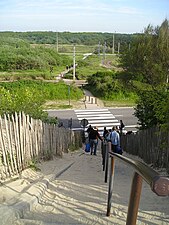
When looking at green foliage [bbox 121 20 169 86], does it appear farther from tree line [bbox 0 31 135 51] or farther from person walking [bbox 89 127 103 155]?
tree line [bbox 0 31 135 51]

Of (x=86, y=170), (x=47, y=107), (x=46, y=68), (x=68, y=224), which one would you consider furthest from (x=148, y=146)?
(x=46, y=68)

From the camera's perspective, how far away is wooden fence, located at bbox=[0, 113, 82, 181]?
7668 millimetres

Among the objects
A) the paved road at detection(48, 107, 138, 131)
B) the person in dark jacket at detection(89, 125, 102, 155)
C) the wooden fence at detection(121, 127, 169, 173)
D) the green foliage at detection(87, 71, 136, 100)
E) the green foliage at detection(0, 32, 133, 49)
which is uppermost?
the green foliage at detection(0, 32, 133, 49)

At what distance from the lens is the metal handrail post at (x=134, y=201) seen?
2.88 metres

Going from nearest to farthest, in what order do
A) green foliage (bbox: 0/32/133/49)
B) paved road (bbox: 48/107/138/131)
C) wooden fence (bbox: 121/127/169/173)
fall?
wooden fence (bbox: 121/127/169/173) → paved road (bbox: 48/107/138/131) → green foliage (bbox: 0/32/133/49)

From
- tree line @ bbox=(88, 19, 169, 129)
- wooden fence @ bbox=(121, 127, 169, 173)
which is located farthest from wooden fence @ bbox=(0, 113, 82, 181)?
tree line @ bbox=(88, 19, 169, 129)

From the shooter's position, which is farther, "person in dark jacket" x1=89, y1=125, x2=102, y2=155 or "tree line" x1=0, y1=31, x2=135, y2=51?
"tree line" x1=0, y1=31, x2=135, y2=51

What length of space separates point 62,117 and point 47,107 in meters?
4.09

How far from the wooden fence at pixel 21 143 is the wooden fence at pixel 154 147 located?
2.81 m

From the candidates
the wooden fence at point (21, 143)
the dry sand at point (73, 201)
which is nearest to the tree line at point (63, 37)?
the wooden fence at point (21, 143)

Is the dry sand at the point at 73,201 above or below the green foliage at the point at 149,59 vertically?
below

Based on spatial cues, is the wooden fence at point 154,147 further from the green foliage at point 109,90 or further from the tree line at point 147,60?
the green foliage at point 109,90

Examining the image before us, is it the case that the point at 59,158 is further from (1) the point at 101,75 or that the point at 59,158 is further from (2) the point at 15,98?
(1) the point at 101,75

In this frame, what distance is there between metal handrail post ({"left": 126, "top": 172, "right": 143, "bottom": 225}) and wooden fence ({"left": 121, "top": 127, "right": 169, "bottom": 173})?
592cm
